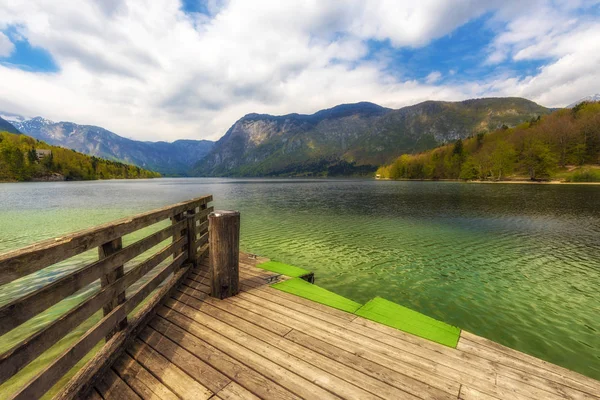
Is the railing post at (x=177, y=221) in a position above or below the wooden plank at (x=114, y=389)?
above

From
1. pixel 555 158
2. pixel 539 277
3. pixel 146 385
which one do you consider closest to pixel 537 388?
pixel 146 385

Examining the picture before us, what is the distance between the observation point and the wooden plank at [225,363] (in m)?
3.81

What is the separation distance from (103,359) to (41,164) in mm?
197149

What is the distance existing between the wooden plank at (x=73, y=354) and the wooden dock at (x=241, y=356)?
0.02 m

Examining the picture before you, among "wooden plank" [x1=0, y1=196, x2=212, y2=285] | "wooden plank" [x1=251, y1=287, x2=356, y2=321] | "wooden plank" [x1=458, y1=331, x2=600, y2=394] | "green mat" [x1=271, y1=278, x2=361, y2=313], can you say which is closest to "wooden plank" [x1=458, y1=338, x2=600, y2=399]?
"wooden plank" [x1=458, y1=331, x2=600, y2=394]

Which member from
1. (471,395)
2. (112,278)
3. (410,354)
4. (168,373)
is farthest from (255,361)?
(471,395)

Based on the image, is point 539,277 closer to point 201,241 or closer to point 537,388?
point 537,388

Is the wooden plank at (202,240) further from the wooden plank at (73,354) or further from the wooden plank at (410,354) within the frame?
the wooden plank at (410,354)

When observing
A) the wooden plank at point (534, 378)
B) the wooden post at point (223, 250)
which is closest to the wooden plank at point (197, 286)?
the wooden post at point (223, 250)

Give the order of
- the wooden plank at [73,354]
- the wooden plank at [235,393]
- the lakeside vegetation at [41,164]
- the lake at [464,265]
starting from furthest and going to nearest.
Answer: the lakeside vegetation at [41,164] < the lake at [464,265] < the wooden plank at [235,393] < the wooden plank at [73,354]

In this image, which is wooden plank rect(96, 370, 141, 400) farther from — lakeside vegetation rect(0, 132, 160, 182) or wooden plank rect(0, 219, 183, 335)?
lakeside vegetation rect(0, 132, 160, 182)

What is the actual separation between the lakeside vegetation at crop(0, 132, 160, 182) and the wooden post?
18587 cm

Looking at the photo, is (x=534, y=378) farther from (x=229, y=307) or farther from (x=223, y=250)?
(x=223, y=250)

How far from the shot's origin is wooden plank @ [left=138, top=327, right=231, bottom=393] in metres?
3.96
